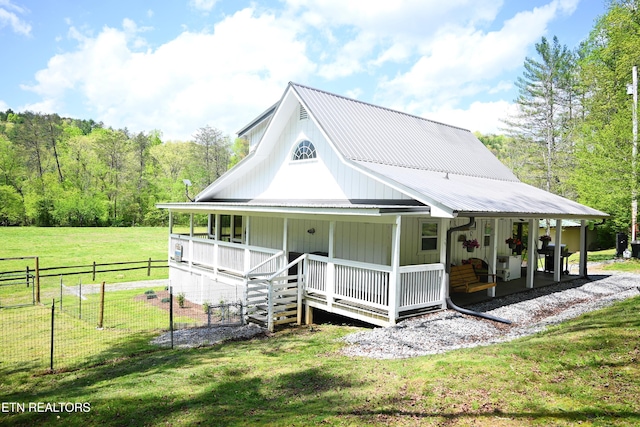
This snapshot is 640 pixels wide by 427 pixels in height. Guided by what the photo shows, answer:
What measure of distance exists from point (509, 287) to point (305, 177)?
764cm

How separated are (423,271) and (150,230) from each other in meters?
42.5

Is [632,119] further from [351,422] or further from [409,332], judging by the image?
[351,422]

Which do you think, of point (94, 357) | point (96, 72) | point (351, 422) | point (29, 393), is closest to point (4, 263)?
point (94, 357)

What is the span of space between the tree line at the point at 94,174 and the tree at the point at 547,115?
34002 mm

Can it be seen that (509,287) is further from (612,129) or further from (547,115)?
(547,115)

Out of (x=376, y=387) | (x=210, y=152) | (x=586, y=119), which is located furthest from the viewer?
(x=210, y=152)

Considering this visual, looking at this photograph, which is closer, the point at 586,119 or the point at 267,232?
the point at 267,232

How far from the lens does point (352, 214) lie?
9.73 meters

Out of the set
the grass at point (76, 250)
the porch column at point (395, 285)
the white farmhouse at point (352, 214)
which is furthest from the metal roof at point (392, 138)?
the grass at point (76, 250)

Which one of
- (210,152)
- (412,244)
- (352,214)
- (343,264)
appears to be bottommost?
(343,264)

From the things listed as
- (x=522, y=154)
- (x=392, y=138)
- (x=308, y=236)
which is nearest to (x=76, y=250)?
(x=308, y=236)

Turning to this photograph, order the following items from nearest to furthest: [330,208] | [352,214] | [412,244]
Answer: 1. [352,214]
2. [330,208]
3. [412,244]

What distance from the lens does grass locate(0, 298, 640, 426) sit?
451 centimetres

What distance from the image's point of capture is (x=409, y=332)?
8539 mm
